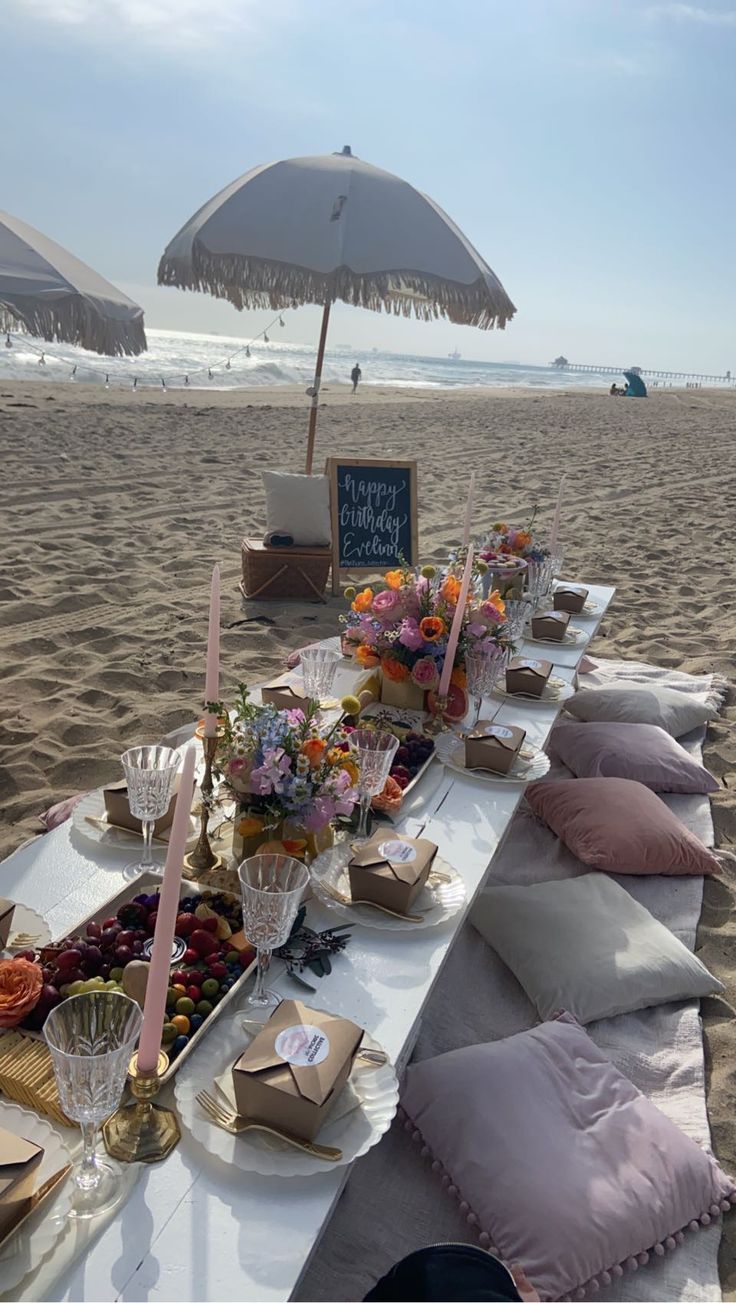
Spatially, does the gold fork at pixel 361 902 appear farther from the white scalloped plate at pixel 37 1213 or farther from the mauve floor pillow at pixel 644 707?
the mauve floor pillow at pixel 644 707

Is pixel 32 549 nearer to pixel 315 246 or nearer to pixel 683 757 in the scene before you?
pixel 315 246

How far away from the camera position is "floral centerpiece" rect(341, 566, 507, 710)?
→ 246 centimetres

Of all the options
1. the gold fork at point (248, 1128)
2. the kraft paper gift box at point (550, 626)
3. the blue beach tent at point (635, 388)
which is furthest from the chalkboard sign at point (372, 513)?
the blue beach tent at point (635, 388)

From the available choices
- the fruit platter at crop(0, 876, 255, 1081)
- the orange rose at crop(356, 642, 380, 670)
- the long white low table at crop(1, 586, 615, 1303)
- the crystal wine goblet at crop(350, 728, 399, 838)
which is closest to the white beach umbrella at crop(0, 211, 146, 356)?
the orange rose at crop(356, 642, 380, 670)

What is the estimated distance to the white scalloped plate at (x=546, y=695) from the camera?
280cm

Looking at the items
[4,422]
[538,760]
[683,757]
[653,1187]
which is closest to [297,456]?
[4,422]

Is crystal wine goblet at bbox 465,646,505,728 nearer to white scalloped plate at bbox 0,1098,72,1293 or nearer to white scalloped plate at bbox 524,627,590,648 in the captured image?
white scalloped plate at bbox 524,627,590,648

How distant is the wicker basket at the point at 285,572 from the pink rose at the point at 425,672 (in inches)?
112

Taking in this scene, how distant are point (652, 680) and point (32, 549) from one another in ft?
13.4

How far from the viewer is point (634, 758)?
3.42 meters

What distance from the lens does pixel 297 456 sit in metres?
10.7

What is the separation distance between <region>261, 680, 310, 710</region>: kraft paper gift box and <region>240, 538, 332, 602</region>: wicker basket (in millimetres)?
2883

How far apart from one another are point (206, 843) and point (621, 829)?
5.35ft

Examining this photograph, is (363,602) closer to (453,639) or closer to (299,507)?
(453,639)
